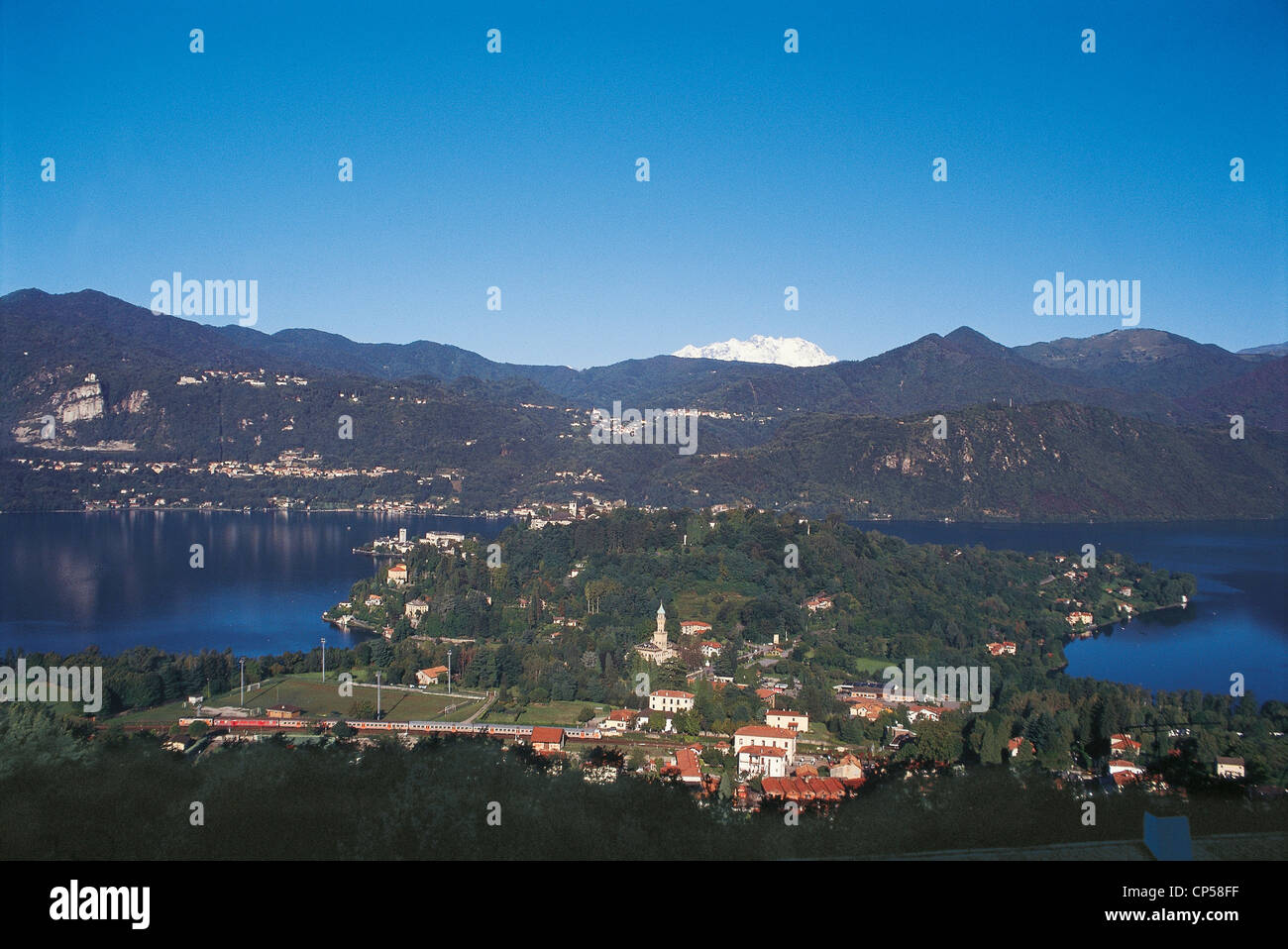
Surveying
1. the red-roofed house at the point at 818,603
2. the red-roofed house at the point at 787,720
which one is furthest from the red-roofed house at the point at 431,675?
the red-roofed house at the point at 818,603

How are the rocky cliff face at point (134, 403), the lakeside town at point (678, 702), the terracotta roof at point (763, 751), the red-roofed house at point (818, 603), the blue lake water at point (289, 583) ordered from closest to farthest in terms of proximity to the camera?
the lakeside town at point (678, 702)
the terracotta roof at point (763, 751)
the blue lake water at point (289, 583)
the red-roofed house at point (818, 603)
the rocky cliff face at point (134, 403)

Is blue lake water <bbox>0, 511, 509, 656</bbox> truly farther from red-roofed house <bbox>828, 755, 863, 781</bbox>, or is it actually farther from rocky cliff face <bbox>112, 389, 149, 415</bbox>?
rocky cliff face <bbox>112, 389, 149, 415</bbox>

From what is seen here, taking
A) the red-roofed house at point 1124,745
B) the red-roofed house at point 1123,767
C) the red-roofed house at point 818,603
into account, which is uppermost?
the red-roofed house at point 1123,767

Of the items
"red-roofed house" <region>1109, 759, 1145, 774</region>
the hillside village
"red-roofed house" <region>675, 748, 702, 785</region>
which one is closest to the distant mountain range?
the hillside village

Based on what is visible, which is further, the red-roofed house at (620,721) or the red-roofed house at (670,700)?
the red-roofed house at (670,700)

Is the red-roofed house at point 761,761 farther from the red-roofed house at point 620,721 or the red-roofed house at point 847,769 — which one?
the red-roofed house at point 620,721

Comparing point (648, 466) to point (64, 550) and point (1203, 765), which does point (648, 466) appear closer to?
point (64, 550)
